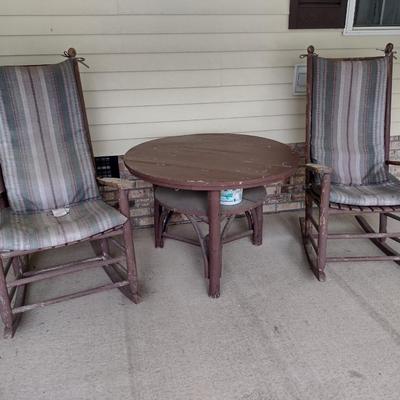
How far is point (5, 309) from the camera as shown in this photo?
1836 mm

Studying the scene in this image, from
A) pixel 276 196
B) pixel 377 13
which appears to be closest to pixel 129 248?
pixel 276 196

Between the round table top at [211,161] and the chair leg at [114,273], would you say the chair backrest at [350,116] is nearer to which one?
the round table top at [211,161]

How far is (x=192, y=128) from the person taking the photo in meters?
2.82

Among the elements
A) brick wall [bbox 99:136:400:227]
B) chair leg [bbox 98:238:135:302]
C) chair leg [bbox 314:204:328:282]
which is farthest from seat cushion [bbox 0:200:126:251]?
chair leg [bbox 314:204:328:282]

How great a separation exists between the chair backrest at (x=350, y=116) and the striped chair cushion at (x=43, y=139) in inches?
56.8

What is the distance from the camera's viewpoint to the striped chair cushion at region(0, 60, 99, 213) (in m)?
2.11

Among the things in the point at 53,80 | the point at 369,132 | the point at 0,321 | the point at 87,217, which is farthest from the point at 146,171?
the point at 369,132

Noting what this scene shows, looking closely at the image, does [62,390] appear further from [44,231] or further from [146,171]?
[146,171]

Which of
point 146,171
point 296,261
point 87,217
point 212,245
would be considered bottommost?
point 296,261

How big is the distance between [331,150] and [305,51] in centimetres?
80

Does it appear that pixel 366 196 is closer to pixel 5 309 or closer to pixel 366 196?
pixel 366 196

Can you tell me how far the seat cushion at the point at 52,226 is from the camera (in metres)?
1.79

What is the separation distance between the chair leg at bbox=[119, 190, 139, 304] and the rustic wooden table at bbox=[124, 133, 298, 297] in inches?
6.3

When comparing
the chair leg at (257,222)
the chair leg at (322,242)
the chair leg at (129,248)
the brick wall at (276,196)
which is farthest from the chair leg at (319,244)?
the chair leg at (129,248)
